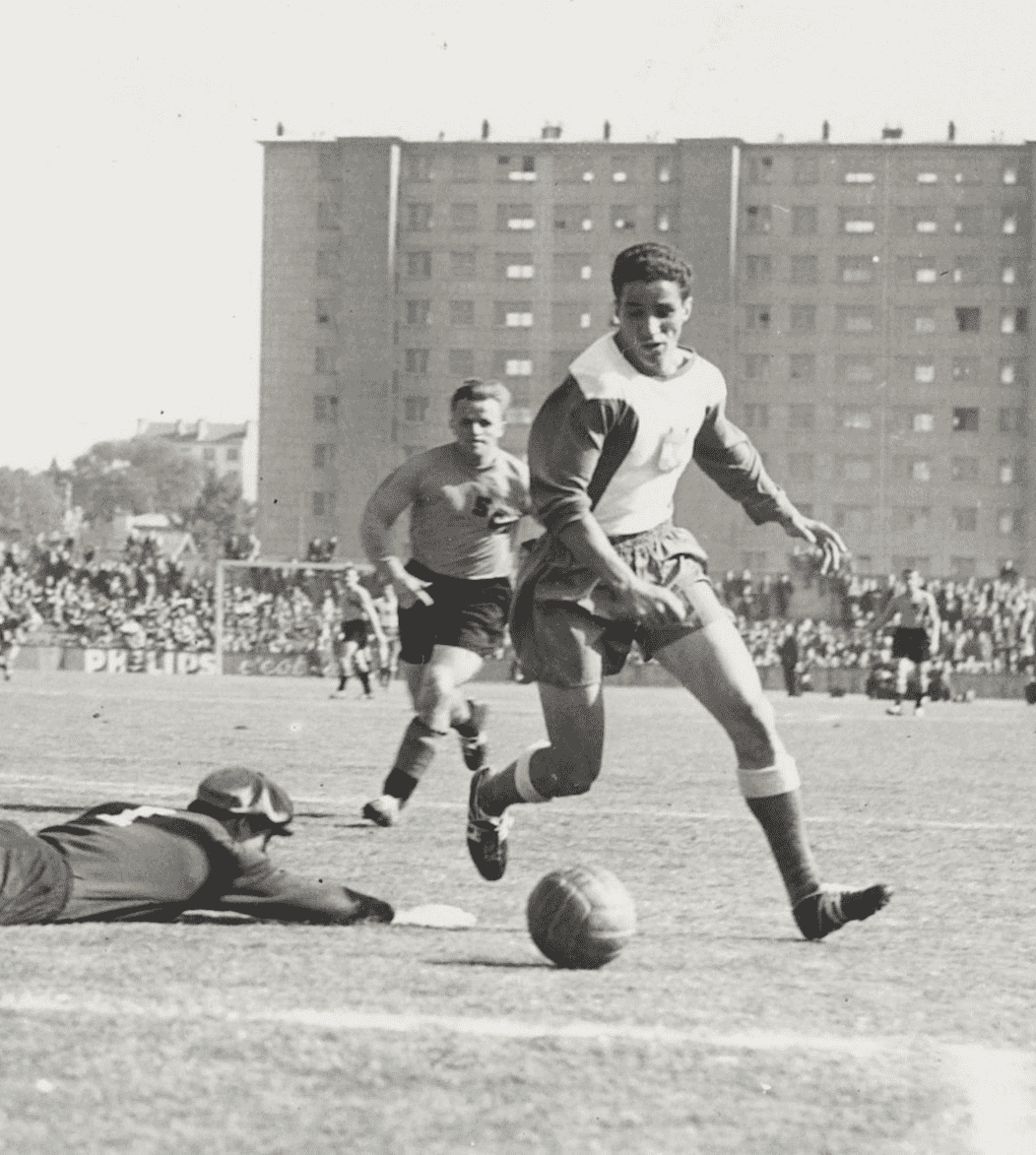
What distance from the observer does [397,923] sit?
6.03m

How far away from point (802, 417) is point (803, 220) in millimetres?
8799

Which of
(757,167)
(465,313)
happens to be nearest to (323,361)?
(465,313)

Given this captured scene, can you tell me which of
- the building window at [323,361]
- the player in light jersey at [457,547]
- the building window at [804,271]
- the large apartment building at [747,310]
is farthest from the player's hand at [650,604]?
the building window at [323,361]

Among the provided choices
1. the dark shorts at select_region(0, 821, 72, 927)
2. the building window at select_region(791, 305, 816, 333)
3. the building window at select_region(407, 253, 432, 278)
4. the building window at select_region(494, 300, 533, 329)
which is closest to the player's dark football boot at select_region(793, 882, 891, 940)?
the dark shorts at select_region(0, 821, 72, 927)

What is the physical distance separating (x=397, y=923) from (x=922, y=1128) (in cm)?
266

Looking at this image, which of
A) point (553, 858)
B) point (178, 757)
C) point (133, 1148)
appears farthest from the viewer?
point (178, 757)

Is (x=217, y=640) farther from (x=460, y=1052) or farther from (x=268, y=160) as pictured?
(x=268, y=160)

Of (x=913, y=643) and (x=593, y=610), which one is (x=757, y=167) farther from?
(x=593, y=610)

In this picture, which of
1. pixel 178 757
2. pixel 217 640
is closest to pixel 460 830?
pixel 178 757

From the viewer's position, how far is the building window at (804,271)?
98.3 meters

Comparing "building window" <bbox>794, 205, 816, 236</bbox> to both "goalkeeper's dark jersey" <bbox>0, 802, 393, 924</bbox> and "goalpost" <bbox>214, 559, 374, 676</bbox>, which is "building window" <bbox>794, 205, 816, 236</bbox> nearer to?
"goalpost" <bbox>214, 559, 374, 676</bbox>

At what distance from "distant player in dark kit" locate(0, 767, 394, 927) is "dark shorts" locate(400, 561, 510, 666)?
406 centimetres

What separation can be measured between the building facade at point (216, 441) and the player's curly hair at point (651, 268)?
588ft

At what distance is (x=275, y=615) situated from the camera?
51344mm
